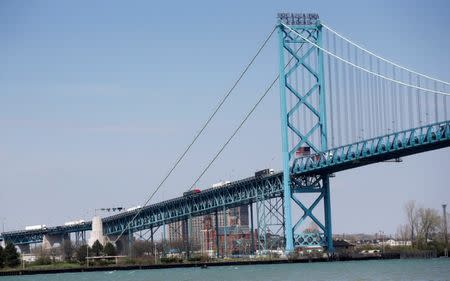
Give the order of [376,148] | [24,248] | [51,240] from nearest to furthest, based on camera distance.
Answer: [376,148]
[51,240]
[24,248]

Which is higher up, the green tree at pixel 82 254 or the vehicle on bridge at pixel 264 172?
the vehicle on bridge at pixel 264 172

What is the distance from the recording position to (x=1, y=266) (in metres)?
108

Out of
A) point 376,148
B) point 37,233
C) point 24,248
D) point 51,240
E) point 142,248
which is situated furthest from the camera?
point 24,248

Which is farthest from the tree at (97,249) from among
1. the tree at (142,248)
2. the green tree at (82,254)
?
the tree at (142,248)

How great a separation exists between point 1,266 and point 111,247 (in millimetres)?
15947

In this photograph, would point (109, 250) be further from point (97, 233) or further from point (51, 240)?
point (51, 240)

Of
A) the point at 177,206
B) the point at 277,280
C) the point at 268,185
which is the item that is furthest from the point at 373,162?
the point at 177,206

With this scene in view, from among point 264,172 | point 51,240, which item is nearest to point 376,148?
point 264,172

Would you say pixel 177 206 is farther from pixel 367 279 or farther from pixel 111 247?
pixel 367 279

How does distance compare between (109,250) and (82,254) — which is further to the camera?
(82,254)

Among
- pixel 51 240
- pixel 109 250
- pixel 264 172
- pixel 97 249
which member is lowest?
pixel 109 250

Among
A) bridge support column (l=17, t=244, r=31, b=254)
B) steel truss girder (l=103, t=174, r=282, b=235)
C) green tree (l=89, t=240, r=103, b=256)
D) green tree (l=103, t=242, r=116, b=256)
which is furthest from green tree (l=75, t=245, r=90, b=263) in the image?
bridge support column (l=17, t=244, r=31, b=254)

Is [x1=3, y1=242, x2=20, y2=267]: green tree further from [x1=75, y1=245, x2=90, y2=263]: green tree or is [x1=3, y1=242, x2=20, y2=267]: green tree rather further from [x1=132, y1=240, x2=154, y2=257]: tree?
[x1=132, y1=240, x2=154, y2=257]: tree

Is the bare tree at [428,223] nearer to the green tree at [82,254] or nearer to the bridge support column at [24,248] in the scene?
the green tree at [82,254]
